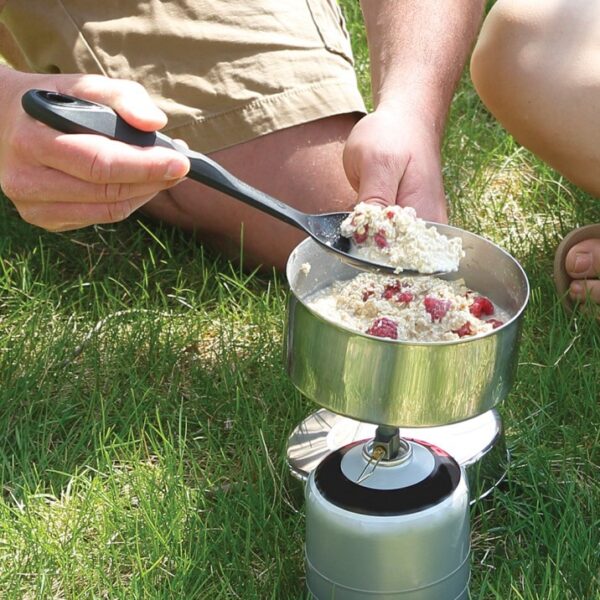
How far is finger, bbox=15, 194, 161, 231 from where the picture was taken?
1416 millimetres

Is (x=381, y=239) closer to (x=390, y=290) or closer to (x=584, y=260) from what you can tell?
(x=390, y=290)

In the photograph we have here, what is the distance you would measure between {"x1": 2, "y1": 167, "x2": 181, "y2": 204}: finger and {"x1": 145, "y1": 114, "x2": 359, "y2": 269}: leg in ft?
1.98

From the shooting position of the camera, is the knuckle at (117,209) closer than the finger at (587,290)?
Yes

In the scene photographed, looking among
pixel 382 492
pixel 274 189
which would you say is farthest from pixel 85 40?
pixel 382 492

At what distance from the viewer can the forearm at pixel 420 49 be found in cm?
178

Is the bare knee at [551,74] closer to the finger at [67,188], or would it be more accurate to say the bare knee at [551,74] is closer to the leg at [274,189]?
the leg at [274,189]

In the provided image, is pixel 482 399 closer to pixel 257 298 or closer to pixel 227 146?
pixel 257 298

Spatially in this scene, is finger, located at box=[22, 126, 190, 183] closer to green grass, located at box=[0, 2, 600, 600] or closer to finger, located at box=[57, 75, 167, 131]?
finger, located at box=[57, 75, 167, 131]

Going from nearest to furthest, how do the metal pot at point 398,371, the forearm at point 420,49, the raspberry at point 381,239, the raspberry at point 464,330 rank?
the metal pot at point 398,371 < the raspberry at point 464,330 < the raspberry at point 381,239 < the forearm at point 420,49

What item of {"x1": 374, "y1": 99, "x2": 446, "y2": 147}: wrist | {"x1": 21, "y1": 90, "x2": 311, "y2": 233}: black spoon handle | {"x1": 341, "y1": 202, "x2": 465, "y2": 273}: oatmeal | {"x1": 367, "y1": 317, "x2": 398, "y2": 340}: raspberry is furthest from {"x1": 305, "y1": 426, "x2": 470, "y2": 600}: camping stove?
{"x1": 374, "y1": 99, "x2": 446, "y2": 147}: wrist

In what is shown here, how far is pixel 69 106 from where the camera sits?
1312 mm

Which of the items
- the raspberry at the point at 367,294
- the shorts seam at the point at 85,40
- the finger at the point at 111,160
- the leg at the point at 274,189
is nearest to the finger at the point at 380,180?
the raspberry at the point at 367,294

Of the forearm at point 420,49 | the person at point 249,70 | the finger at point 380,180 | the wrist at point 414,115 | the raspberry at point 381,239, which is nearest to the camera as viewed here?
the raspberry at point 381,239

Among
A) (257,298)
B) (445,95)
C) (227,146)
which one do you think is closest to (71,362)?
(257,298)
